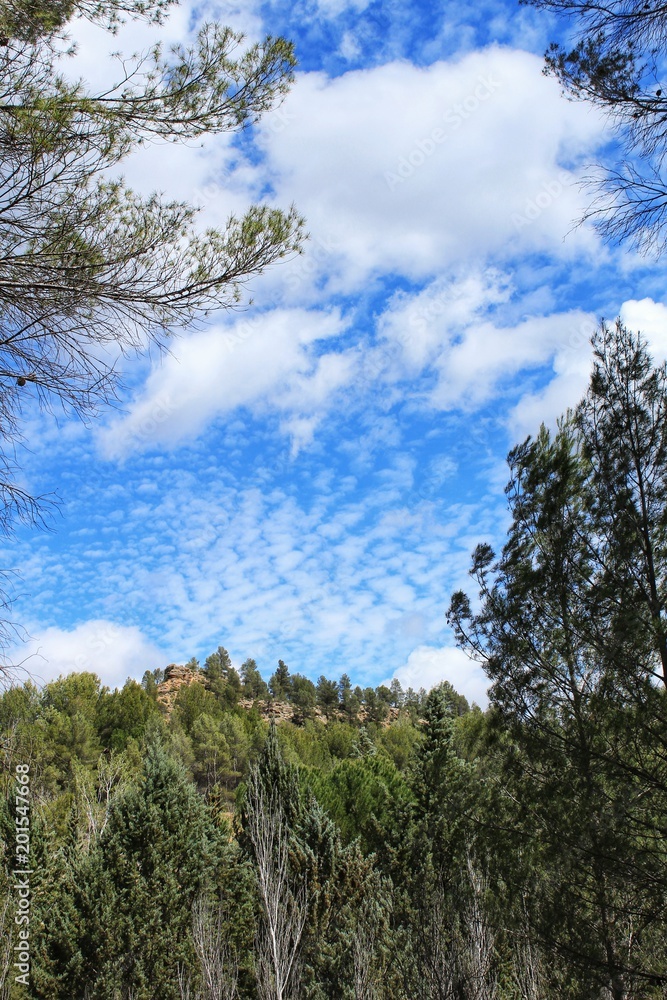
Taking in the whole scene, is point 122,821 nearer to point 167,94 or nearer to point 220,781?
point 167,94

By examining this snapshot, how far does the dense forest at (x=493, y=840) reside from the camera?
6.07 m

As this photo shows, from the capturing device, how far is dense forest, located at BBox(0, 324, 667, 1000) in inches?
239

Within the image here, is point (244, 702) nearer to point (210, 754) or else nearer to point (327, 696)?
point (327, 696)

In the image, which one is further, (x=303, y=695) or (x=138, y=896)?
(x=303, y=695)

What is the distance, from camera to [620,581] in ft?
20.9

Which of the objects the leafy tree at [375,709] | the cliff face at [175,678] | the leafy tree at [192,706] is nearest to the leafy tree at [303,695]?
the leafy tree at [375,709]

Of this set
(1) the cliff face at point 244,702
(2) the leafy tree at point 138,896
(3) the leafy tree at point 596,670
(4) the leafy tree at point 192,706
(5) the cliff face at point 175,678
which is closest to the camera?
(3) the leafy tree at point 596,670

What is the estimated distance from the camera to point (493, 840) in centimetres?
726

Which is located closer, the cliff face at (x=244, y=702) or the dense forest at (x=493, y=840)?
the dense forest at (x=493, y=840)

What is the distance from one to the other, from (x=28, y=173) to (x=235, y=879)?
21997 mm

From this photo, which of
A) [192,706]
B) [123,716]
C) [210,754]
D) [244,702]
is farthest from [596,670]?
[244,702]

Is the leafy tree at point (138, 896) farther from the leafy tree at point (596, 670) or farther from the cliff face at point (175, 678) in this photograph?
the cliff face at point (175, 678)

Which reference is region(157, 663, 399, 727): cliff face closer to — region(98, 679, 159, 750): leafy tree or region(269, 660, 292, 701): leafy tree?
region(269, 660, 292, 701): leafy tree

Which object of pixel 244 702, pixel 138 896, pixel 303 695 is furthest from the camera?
pixel 303 695
